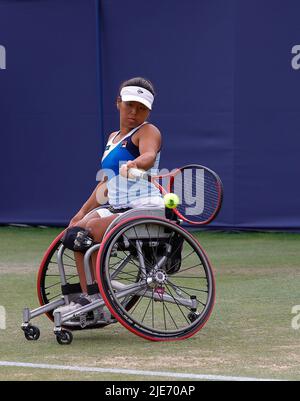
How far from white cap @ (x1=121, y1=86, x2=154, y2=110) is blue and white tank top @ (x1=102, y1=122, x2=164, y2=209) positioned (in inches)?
5.2

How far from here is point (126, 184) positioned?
5688 mm

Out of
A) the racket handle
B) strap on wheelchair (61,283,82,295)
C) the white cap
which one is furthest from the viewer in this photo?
strap on wheelchair (61,283,82,295)

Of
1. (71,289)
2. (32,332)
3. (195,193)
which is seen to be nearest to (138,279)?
(71,289)

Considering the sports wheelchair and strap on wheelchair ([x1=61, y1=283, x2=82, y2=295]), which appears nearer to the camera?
the sports wheelchair

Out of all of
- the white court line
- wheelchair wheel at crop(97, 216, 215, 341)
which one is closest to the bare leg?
wheelchair wheel at crop(97, 216, 215, 341)

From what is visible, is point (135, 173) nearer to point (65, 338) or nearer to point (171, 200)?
point (171, 200)

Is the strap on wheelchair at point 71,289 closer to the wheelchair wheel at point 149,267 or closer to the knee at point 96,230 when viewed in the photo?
the wheelchair wheel at point 149,267

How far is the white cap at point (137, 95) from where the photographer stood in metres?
5.69

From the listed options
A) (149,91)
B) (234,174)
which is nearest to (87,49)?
(234,174)

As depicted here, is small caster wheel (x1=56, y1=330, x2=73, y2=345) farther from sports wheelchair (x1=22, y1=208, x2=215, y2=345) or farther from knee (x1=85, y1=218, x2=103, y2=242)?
knee (x1=85, y1=218, x2=103, y2=242)

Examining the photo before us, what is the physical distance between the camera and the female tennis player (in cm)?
557

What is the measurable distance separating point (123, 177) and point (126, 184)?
101mm

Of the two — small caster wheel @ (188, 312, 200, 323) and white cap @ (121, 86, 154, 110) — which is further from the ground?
white cap @ (121, 86, 154, 110)

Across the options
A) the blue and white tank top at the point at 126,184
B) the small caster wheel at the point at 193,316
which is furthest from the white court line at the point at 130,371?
the blue and white tank top at the point at 126,184
